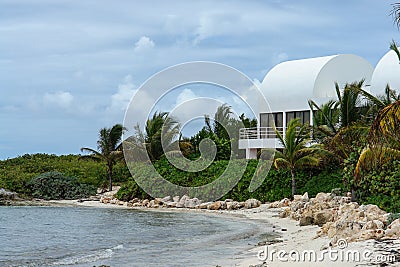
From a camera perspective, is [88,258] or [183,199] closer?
[88,258]

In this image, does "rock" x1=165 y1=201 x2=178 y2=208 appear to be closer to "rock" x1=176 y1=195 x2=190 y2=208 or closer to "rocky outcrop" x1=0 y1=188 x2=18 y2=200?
"rock" x1=176 y1=195 x2=190 y2=208

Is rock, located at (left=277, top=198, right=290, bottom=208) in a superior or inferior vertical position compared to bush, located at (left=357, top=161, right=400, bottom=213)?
inferior

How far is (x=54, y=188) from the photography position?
42.2 meters

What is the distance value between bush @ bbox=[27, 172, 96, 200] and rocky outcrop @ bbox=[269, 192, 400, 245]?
56.9 ft

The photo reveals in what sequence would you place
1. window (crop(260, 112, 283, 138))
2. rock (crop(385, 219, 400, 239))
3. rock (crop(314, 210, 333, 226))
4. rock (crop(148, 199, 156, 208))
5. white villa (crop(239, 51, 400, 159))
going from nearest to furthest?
1. rock (crop(385, 219, 400, 239))
2. rock (crop(314, 210, 333, 226))
3. rock (crop(148, 199, 156, 208))
4. white villa (crop(239, 51, 400, 159))
5. window (crop(260, 112, 283, 138))

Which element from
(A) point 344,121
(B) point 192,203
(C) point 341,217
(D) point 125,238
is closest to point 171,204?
(B) point 192,203

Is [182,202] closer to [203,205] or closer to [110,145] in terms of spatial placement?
[203,205]

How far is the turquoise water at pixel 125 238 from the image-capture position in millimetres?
16250

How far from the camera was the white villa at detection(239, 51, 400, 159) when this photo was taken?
3662cm

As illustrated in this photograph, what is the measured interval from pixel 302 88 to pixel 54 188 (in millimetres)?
17533

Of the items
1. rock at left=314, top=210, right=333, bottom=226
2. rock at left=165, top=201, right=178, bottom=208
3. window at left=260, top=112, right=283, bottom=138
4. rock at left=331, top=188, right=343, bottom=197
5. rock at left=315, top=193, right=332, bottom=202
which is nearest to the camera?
rock at left=314, top=210, right=333, bottom=226

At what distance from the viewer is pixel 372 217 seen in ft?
56.6

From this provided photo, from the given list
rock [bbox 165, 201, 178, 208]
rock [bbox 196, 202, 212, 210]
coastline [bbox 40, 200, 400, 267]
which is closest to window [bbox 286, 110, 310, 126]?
rock [bbox 196, 202, 212, 210]

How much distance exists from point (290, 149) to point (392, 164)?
630cm
